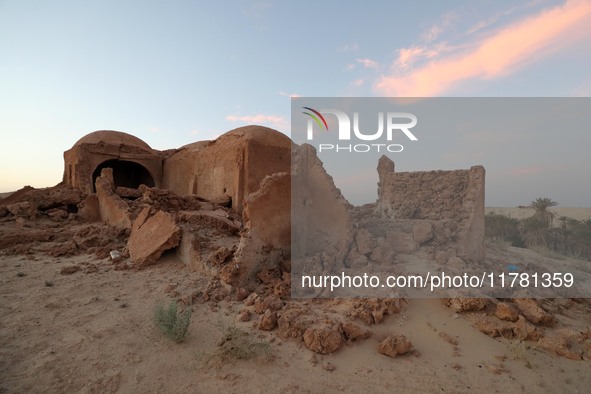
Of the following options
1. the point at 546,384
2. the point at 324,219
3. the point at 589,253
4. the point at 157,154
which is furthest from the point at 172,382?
the point at 589,253

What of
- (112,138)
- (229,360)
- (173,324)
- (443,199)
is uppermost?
(112,138)

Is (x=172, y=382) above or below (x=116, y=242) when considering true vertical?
below

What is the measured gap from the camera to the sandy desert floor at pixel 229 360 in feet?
8.74

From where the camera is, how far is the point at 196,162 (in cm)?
1111

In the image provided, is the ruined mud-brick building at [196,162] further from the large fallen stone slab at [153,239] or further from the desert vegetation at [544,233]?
the desert vegetation at [544,233]

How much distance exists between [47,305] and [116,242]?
2915mm

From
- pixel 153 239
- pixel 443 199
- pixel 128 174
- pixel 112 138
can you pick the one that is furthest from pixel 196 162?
pixel 443 199

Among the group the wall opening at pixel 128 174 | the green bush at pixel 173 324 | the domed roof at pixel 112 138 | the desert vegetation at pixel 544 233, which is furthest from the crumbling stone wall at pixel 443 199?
the wall opening at pixel 128 174

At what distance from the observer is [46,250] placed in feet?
21.1

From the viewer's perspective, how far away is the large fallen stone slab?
5.52 m

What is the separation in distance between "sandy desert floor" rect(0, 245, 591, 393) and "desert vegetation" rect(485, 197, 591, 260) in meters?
12.5

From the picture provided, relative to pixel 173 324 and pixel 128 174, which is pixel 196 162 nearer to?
pixel 128 174

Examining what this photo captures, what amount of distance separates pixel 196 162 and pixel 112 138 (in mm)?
5105

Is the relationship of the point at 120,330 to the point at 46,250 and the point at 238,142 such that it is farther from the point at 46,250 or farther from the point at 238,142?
the point at 238,142
